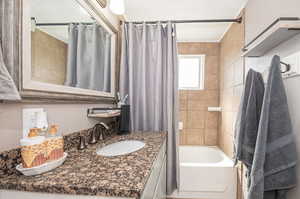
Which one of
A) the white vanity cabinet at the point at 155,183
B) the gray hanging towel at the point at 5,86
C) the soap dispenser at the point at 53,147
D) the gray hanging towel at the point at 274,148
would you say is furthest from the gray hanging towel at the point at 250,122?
the gray hanging towel at the point at 5,86

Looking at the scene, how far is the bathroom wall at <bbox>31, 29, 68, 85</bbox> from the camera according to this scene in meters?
0.75

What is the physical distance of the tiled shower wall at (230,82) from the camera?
6.08 ft

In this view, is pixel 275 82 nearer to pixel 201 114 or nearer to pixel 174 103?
pixel 174 103

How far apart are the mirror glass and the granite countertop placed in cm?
43

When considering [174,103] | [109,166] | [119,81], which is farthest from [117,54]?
[109,166]

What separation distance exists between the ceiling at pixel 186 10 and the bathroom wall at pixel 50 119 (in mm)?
528

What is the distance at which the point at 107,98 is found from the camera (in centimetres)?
152

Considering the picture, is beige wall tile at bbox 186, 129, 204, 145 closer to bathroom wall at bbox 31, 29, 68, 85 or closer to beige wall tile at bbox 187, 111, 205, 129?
beige wall tile at bbox 187, 111, 205, 129

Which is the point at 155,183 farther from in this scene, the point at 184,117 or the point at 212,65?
the point at 212,65

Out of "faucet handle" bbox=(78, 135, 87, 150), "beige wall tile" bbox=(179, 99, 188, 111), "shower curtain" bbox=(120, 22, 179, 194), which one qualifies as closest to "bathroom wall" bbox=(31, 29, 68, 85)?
A: "faucet handle" bbox=(78, 135, 87, 150)

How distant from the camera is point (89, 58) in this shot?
4.06ft

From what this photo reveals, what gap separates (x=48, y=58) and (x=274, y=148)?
1.36 metres

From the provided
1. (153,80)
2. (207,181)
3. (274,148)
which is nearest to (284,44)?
(274,148)

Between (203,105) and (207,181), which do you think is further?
(203,105)
